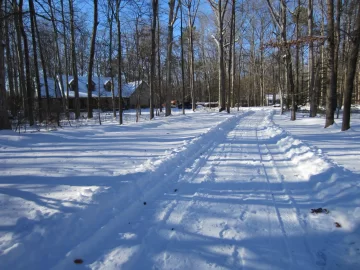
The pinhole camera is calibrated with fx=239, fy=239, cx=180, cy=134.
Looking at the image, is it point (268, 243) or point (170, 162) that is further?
point (170, 162)

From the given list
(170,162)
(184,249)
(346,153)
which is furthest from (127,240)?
(346,153)

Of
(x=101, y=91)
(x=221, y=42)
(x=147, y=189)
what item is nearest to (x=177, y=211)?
(x=147, y=189)

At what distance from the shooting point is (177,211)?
145 inches

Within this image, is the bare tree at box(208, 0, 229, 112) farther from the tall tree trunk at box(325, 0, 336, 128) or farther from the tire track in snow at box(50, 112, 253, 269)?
the tire track in snow at box(50, 112, 253, 269)

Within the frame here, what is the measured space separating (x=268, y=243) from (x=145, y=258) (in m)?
1.50

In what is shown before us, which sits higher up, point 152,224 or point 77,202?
point 77,202

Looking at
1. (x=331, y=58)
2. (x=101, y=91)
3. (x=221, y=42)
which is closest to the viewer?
(x=331, y=58)

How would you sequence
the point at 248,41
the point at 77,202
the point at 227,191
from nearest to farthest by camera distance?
the point at 77,202 → the point at 227,191 → the point at 248,41

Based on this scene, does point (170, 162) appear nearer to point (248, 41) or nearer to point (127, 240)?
point (127, 240)

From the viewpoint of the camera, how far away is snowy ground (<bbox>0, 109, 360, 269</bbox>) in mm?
2676

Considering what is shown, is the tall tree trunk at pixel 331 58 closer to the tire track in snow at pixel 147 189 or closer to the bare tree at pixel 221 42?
the tire track in snow at pixel 147 189

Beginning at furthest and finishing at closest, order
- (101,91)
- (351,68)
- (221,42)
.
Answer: (101,91), (221,42), (351,68)

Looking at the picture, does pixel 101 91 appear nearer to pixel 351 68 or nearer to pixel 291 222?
pixel 351 68

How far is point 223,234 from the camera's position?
313 centimetres
